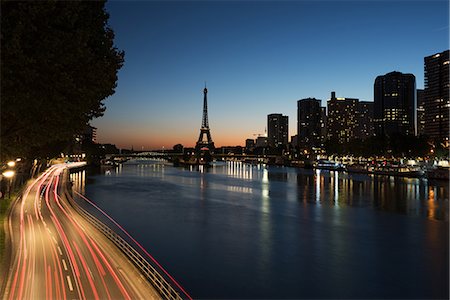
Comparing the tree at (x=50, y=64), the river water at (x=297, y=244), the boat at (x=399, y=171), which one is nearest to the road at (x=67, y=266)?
the river water at (x=297, y=244)

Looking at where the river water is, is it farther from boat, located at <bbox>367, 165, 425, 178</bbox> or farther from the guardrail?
boat, located at <bbox>367, 165, 425, 178</bbox>

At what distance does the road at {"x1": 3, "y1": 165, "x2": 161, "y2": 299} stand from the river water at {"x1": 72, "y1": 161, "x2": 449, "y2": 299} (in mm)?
4692

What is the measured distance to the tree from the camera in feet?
39.4

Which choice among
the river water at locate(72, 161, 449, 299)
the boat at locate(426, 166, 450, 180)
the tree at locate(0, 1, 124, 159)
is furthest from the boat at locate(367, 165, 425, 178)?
the tree at locate(0, 1, 124, 159)

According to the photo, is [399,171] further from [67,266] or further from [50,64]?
[50,64]

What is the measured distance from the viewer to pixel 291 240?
3153cm

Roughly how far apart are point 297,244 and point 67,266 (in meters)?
18.4

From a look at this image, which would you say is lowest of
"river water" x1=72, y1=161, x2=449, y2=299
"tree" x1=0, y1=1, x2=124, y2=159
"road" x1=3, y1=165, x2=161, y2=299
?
"river water" x1=72, y1=161, x2=449, y2=299

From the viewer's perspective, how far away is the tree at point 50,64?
39.4ft

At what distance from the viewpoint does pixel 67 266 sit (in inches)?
703

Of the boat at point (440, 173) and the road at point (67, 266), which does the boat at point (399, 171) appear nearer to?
the boat at point (440, 173)

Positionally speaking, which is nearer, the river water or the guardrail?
the guardrail

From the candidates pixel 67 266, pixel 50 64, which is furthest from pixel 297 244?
pixel 50 64

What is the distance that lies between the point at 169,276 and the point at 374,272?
507 inches
